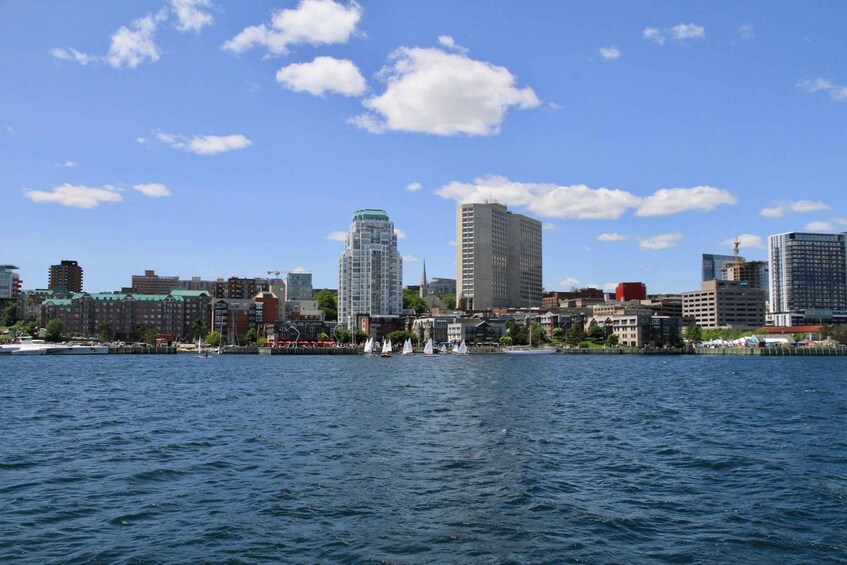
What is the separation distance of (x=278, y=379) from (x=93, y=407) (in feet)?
134

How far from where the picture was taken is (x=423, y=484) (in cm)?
2880

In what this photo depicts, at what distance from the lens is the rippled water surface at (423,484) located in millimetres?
21281

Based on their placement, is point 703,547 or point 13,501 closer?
point 703,547

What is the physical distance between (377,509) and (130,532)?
780 centimetres

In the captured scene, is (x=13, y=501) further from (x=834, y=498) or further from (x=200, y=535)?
(x=834, y=498)

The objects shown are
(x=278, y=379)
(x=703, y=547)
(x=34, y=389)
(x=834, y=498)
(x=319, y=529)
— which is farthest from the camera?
(x=278, y=379)

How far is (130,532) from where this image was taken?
22516 millimetres

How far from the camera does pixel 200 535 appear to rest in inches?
871

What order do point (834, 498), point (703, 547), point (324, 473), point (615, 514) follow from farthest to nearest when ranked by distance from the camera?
point (324, 473) < point (834, 498) < point (615, 514) < point (703, 547)

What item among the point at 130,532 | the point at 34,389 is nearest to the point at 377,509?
the point at 130,532

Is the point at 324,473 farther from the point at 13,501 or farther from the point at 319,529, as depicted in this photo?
the point at 13,501

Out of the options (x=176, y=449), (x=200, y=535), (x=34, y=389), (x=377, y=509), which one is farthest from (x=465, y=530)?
(x=34, y=389)

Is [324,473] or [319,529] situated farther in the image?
[324,473]

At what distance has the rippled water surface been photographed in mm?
21281
